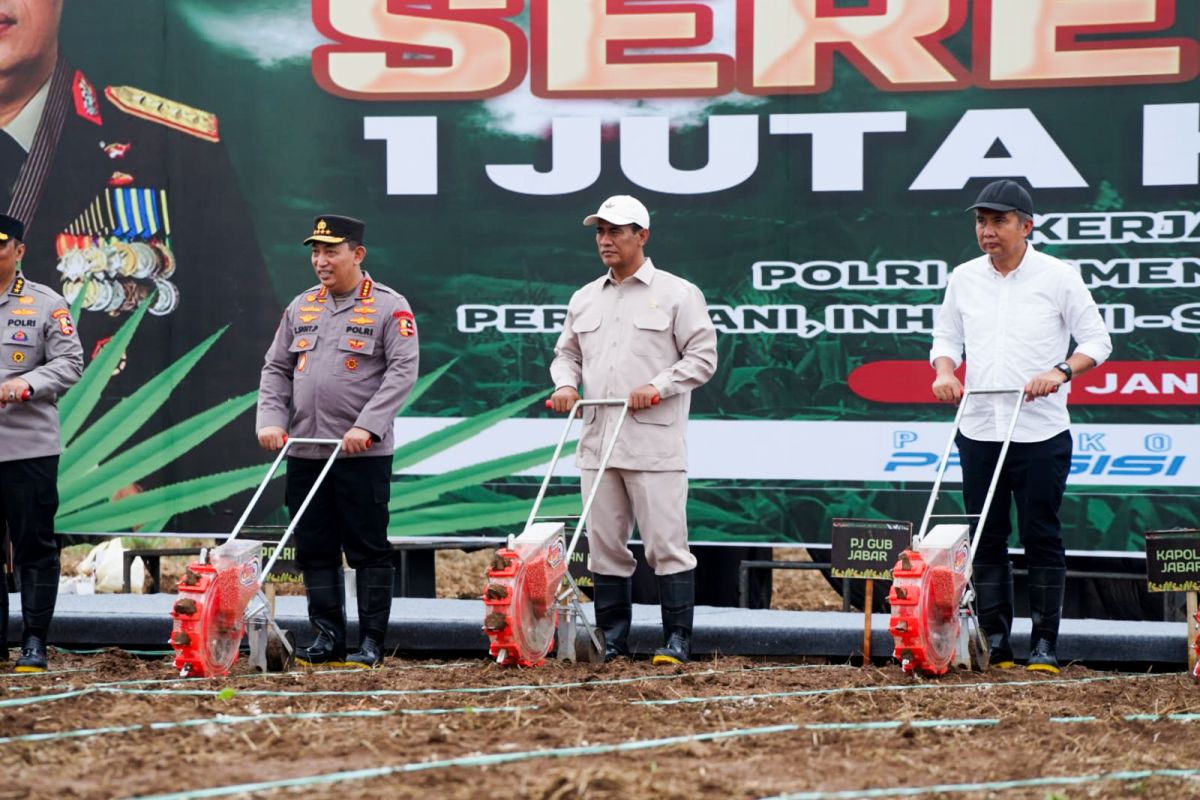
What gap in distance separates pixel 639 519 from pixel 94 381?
9.86 feet


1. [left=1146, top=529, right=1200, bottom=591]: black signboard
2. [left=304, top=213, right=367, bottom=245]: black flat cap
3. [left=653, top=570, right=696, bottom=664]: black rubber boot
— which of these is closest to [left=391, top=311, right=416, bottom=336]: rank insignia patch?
[left=304, top=213, right=367, bottom=245]: black flat cap

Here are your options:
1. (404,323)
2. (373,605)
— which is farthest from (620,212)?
(373,605)

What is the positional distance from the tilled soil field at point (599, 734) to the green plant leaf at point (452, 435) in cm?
182

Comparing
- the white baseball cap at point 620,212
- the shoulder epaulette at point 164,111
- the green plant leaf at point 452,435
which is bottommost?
the green plant leaf at point 452,435

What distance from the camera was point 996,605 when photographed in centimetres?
602

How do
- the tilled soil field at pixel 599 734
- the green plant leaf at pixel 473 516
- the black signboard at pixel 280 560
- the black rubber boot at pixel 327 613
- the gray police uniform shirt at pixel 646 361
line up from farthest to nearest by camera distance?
the green plant leaf at pixel 473 516 < the black signboard at pixel 280 560 < the black rubber boot at pixel 327 613 < the gray police uniform shirt at pixel 646 361 < the tilled soil field at pixel 599 734

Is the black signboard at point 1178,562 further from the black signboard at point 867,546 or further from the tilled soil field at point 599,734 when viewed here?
the black signboard at point 867,546

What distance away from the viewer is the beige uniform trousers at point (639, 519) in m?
6.05

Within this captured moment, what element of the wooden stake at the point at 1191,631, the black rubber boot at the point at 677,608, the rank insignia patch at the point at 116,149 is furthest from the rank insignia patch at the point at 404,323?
the wooden stake at the point at 1191,631

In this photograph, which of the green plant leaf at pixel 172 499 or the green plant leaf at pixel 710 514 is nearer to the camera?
Answer: the green plant leaf at pixel 710 514

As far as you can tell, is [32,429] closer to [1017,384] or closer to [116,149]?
[116,149]

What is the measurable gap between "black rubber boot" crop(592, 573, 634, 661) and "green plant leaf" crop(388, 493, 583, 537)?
119 cm

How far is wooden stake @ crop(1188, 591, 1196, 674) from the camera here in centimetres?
581

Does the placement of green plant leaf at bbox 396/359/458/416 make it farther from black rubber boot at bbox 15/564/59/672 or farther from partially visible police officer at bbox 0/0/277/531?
black rubber boot at bbox 15/564/59/672
